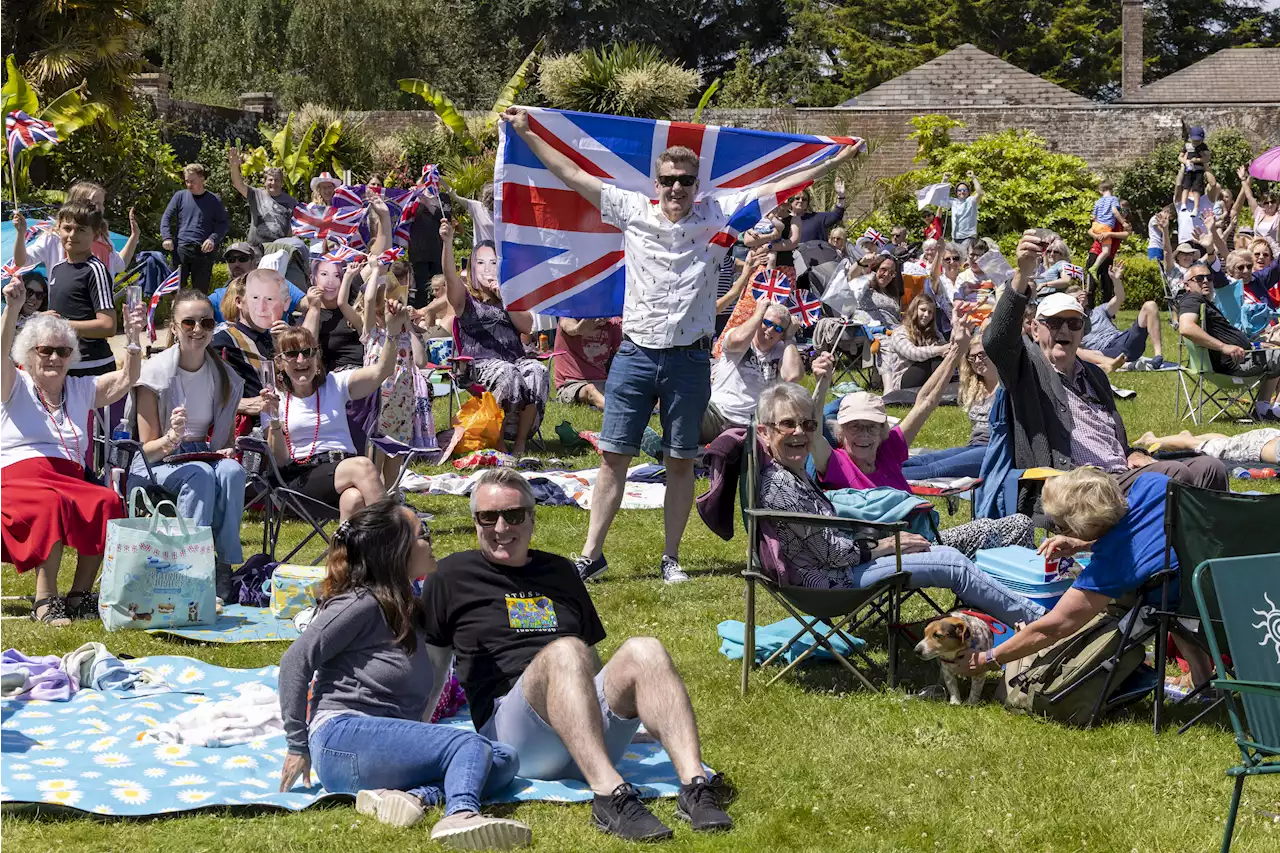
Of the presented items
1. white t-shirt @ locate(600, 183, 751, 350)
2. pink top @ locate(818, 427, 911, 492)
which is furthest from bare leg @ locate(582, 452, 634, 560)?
pink top @ locate(818, 427, 911, 492)

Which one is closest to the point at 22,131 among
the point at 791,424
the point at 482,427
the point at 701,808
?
the point at 482,427

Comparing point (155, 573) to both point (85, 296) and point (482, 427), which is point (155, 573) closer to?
point (85, 296)

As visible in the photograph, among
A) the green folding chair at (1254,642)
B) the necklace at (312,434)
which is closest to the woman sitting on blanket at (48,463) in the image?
the necklace at (312,434)

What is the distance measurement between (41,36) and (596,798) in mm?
19513

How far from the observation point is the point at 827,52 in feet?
159

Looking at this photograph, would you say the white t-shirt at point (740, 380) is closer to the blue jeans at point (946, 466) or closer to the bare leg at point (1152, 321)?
the blue jeans at point (946, 466)

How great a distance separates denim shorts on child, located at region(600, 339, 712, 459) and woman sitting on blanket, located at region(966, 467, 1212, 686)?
217cm

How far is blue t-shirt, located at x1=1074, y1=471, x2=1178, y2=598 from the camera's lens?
5023mm

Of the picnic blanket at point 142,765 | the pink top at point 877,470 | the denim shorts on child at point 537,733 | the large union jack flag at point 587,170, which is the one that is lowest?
the picnic blanket at point 142,765

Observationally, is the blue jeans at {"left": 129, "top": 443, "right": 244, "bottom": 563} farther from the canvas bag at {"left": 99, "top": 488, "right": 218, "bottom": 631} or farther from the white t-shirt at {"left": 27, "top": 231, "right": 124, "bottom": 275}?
the white t-shirt at {"left": 27, "top": 231, "right": 124, "bottom": 275}

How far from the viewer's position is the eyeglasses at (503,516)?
15.3ft

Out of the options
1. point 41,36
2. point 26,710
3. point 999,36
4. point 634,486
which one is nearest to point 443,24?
point 999,36

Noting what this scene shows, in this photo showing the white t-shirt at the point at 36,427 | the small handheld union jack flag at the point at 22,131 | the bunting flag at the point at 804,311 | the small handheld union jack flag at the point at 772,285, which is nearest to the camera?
the white t-shirt at the point at 36,427

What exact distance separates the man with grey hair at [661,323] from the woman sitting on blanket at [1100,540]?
220 cm
